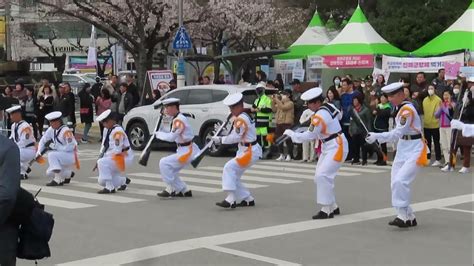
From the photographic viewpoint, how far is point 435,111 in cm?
1495

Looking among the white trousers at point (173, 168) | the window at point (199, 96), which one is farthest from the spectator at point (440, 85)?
the white trousers at point (173, 168)

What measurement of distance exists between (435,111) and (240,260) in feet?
30.0

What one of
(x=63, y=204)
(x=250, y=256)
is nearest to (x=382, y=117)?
(x=63, y=204)

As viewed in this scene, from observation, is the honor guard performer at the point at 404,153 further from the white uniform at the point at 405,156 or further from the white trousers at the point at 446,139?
the white trousers at the point at 446,139

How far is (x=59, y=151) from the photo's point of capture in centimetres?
1242

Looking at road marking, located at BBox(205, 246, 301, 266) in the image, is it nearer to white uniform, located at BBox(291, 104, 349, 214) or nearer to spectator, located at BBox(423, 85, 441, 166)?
white uniform, located at BBox(291, 104, 349, 214)

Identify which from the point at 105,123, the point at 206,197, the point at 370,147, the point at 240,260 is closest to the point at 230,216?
the point at 206,197

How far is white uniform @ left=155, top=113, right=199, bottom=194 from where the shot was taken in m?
10.9

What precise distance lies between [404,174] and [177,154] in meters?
3.85

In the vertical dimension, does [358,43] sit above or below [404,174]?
above

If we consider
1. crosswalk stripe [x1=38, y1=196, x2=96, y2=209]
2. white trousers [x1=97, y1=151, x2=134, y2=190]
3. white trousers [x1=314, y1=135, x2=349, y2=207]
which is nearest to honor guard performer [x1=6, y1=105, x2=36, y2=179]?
white trousers [x1=97, y1=151, x2=134, y2=190]

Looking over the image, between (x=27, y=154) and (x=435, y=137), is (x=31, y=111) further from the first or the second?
(x=435, y=137)

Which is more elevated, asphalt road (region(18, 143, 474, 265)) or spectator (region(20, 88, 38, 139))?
spectator (region(20, 88, 38, 139))

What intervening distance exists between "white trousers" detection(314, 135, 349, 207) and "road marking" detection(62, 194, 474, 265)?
282mm
